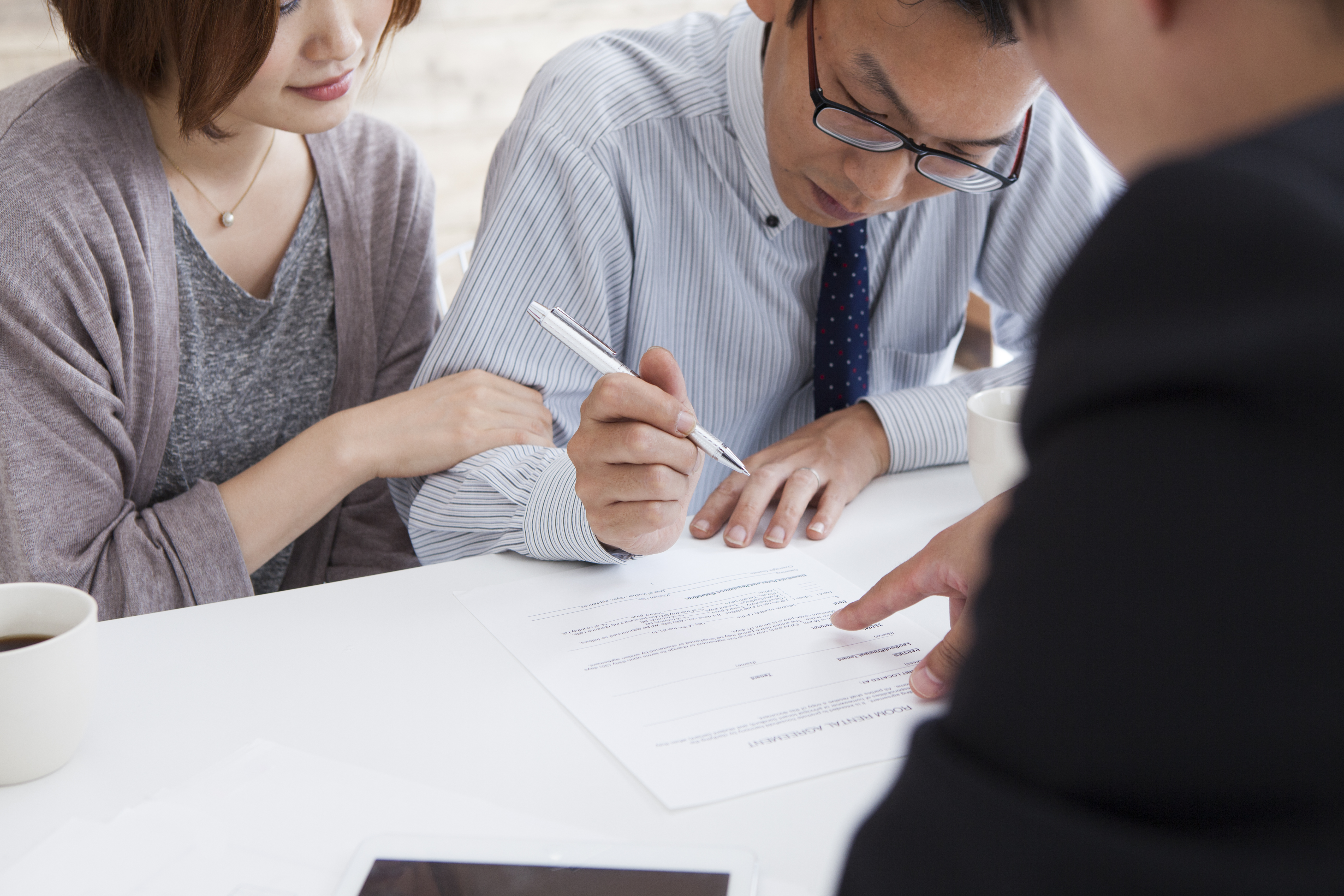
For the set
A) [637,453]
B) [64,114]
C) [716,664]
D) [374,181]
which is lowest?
[716,664]

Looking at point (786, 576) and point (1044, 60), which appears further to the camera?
point (786, 576)

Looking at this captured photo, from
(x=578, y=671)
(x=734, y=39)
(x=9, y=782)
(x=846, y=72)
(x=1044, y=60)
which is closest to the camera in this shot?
(x=1044, y=60)

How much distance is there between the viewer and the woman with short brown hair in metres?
1.04

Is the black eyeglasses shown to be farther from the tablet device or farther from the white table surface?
the tablet device

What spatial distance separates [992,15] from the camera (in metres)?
0.93

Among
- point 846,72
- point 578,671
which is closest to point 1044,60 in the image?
point 578,671

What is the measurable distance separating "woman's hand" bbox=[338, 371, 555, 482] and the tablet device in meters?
0.58

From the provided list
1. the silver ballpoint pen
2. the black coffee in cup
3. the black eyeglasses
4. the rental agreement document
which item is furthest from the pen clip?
the black coffee in cup

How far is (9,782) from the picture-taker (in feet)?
2.09

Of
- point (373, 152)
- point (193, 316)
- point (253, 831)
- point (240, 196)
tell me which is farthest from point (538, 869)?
point (373, 152)

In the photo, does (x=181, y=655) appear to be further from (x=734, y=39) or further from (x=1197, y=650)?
(x=734, y=39)

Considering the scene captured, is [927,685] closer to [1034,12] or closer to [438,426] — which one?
[1034,12]

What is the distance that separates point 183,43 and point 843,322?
84 centimetres

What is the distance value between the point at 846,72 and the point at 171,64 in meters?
0.74
